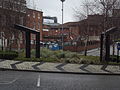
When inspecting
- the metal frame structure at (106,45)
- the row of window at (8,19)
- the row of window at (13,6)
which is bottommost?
the metal frame structure at (106,45)

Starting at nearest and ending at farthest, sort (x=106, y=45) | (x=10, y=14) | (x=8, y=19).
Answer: (x=106, y=45), (x=8, y=19), (x=10, y=14)

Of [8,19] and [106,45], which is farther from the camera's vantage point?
[8,19]

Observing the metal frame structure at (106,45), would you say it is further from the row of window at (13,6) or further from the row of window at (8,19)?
the row of window at (13,6)

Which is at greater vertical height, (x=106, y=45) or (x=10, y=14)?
(x=10, y=14)

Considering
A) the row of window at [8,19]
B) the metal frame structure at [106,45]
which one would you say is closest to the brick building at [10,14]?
the row of window at [8,19]

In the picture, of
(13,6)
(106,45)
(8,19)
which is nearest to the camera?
(106,45)

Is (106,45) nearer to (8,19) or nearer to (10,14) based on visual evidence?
(8,19)

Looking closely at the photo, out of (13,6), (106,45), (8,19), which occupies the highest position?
(13,6)

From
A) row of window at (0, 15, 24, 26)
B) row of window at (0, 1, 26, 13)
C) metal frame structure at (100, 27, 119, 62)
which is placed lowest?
metal frame structure at (100, 27, 119, 62)

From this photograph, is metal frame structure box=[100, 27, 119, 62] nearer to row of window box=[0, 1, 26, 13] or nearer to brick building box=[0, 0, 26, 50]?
brick building box=[0, 0, 26, 50]

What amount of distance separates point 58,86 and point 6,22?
1801cm

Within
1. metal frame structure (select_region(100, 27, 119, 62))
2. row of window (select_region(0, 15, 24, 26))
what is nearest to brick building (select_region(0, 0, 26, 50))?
row of window (select_region(0, 15, 24, 26))

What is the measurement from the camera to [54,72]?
42.9 feet

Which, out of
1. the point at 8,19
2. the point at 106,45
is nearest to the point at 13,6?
the point at 8,19
